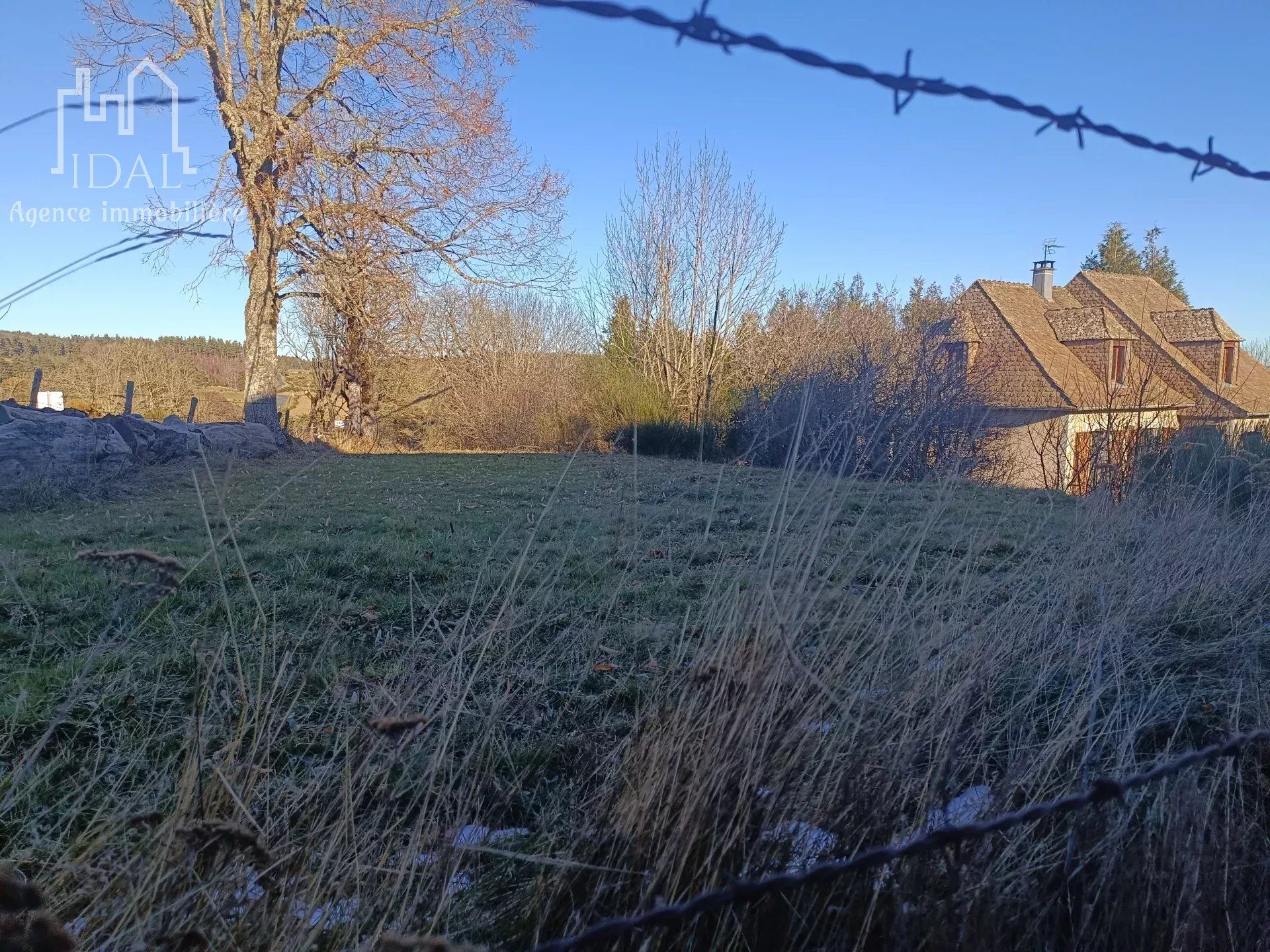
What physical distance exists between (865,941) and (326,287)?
14969mm

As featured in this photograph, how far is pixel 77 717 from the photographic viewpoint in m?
2.26

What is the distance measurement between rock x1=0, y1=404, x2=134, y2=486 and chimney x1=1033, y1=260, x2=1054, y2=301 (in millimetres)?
23903

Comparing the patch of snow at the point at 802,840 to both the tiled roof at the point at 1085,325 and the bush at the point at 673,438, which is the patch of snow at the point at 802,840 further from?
the tiled roof at the point at 1085,325

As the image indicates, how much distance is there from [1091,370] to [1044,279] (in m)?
13.7

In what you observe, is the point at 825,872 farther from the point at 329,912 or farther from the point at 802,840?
the point at 329,912

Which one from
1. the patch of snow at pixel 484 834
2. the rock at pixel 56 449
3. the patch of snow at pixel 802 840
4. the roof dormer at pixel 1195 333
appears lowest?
the patch of snow at pixel 484 834

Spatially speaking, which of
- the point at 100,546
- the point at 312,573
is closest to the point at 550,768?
the point at 312,573

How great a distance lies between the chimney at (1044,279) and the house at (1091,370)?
0.04 meters

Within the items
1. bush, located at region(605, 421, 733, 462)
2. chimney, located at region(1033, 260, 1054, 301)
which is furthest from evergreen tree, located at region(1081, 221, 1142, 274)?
bush, located at region(605, 421, 733, 462)

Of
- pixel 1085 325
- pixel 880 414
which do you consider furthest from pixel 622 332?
pixel 880 414

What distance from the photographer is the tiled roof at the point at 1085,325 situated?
651 inches

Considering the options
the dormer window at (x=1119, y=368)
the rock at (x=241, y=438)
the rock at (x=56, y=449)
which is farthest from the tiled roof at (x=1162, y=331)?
the rock at (x=241, y=438)

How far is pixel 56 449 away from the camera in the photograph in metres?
6.91

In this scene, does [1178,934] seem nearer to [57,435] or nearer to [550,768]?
[550,768]
